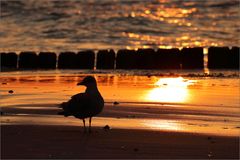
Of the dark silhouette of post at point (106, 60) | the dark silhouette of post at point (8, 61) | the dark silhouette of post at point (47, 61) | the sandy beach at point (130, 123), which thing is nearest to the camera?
the sandy beach at point (130, 123)

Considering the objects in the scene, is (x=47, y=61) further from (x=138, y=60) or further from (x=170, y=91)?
(x=170, y=91)

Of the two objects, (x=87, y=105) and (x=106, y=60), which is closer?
(x=87, y=105)

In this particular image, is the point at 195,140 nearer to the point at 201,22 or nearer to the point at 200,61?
the point at 200,61

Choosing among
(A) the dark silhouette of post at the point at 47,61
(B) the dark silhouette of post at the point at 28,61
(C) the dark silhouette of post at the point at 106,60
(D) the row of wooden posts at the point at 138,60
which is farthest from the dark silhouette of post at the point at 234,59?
(B) the dark silhouette of post at the point at 28,61

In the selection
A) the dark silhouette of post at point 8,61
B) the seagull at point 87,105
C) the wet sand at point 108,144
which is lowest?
the wet sand at point 108,144

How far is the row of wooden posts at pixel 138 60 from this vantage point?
29.6m

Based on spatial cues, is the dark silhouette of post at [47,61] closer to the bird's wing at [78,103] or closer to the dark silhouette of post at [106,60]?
the dark silhouette of post at [106,60]

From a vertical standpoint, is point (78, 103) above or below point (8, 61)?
below

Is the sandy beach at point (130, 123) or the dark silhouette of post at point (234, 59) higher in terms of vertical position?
the dark silhouette of post at point (234, 59)

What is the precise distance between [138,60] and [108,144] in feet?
64.3

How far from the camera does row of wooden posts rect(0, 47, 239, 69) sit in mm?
29578

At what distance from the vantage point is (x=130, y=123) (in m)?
12.7

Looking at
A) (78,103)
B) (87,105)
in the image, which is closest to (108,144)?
(87,105)

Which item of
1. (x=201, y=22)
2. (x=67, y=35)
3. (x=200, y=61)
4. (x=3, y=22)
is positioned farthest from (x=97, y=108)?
(x=201, y=22)
